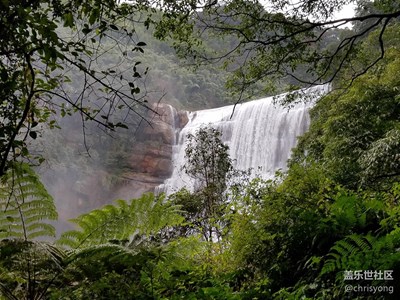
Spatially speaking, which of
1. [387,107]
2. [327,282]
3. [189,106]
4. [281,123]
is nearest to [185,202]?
[387,107]

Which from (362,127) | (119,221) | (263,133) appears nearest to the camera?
(119,221)

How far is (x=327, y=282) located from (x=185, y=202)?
7618 mm

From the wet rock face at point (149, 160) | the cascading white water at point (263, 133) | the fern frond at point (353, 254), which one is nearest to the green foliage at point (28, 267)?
the fern frond at point (353, 254)

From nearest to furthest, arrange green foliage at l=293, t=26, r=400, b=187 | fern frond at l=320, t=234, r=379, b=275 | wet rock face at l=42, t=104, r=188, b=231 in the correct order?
fern frond at l=320, t=234, r=379, b=275 < green foliage at l=293, t=26, r=400, b=187 < wet rock face at l=42, t=104, r=188, b=231

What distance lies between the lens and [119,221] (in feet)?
10.8

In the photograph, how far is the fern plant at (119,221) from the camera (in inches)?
130

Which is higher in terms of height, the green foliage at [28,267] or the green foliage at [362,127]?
the green foliage at [362,127]

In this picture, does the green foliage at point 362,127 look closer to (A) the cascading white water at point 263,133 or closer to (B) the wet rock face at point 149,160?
(A) the cascading white water at point 263,133

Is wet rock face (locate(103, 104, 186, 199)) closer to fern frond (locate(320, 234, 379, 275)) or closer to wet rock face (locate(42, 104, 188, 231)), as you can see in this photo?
wet rock face (locate(42, 104, 188, 231))

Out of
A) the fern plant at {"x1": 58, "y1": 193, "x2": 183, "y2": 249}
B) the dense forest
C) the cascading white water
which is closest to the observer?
the dense forest

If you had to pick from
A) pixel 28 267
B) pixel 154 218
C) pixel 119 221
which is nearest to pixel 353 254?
pixel 154 218

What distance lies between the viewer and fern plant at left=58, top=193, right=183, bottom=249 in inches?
130

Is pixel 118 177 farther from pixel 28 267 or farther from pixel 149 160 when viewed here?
pixel 28 267

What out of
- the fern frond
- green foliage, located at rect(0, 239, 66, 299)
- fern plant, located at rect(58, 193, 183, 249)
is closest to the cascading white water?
fern plant, located at rect(58, 193, 183, 249)
